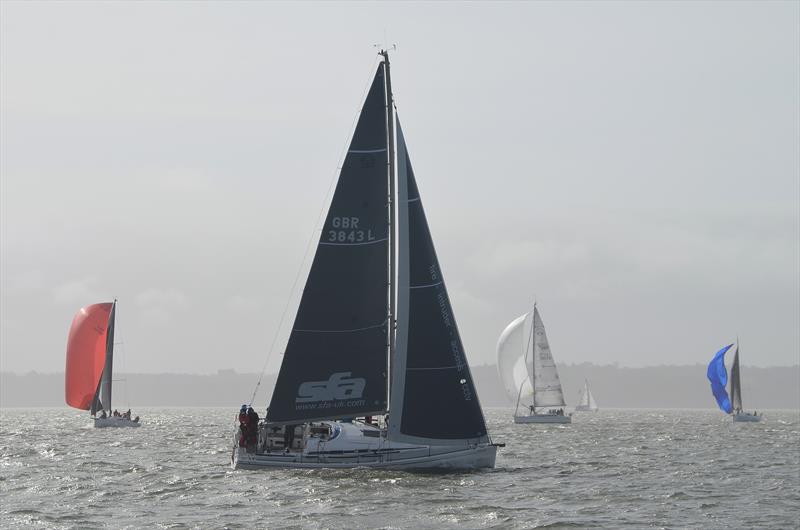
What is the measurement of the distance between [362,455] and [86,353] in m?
52.1

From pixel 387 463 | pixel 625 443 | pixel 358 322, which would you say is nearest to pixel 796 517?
pixel 387 463

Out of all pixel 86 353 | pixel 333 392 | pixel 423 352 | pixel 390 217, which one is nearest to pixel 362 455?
pixel 333 392

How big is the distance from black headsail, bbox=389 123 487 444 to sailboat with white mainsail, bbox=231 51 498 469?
0.03 meters

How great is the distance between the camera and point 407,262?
3338 centimetres

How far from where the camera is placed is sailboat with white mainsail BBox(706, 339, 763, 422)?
91.9m

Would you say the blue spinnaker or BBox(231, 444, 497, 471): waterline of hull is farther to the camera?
the blue spinnaker

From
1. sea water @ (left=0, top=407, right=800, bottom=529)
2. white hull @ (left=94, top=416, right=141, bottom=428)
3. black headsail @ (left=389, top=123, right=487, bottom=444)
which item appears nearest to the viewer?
sea water @ (left=0, top=407, right=800, bottom=529)

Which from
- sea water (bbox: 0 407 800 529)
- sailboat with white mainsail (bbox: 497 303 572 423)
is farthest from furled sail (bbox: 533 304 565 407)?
sea water (bbox: 0 407 800 529)

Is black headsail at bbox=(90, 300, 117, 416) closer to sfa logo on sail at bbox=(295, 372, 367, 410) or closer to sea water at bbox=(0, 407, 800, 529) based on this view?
sea water at bbox=(0, 407, 800, 529)

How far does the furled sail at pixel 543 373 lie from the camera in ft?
305

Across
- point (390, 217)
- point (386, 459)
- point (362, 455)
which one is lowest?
point (386, 459)

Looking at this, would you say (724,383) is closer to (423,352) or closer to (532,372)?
(532,372)

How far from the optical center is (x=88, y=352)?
7988cm

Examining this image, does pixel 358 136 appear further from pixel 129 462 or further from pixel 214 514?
pixel 129 462
